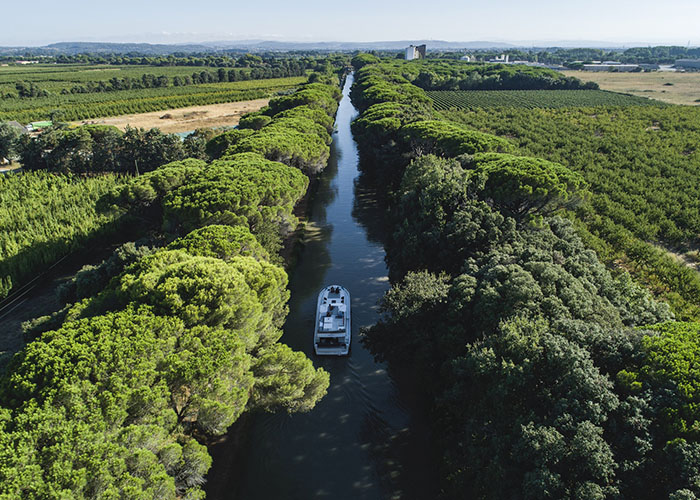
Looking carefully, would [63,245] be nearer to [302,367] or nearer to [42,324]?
[42,324]

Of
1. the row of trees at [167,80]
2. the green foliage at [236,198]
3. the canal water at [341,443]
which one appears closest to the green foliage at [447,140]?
the green foliage at [236,198]

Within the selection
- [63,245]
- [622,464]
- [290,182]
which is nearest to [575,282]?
[622,464]

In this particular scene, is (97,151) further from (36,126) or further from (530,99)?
(530,99)

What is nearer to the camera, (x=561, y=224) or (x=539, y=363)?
(x=539, y=363)

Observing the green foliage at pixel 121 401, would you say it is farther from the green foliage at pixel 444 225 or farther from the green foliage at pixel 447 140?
the green foliage at pixel 447 140

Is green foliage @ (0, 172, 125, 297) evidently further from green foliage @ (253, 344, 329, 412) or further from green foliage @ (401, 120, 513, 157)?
green foliage @ (401, 120, 513, 157)

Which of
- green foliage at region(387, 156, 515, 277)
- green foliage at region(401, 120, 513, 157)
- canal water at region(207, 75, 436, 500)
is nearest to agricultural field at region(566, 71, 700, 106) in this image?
green foliage at region(401, 120, 513, 157)

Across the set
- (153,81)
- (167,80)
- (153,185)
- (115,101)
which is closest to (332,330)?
(153,185)
